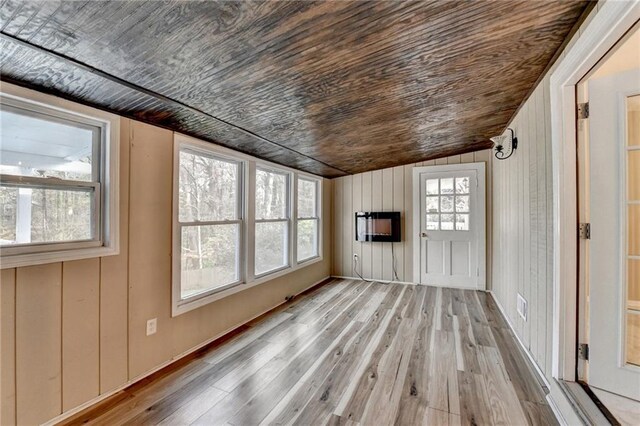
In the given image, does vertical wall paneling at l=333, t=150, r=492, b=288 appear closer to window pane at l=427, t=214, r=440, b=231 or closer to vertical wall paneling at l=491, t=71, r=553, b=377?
window pane at l=427, t=214, r=440, b=231

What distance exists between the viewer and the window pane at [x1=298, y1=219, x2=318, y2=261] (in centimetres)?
443

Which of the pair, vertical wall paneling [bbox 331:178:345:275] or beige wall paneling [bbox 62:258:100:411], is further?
vertical wall paneling [bbox 331:178:345:275]

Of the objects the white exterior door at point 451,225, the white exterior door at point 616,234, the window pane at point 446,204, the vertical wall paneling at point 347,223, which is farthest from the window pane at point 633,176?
the vertical wall paneling at point 347,223

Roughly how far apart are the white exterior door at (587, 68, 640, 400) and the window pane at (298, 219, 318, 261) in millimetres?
3400

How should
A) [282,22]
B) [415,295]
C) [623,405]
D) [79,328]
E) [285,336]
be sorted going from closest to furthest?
[282,22] < [623,405] < [79,328] < [285,336] < [415,295]

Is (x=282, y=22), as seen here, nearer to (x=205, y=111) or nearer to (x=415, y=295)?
(x=205, y=111)

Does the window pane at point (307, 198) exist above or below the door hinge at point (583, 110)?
below

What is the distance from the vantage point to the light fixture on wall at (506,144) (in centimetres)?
285

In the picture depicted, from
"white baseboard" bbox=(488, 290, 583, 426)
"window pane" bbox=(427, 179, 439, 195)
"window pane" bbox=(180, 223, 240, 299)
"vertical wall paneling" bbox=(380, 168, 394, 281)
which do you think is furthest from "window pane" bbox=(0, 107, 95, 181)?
"window pane" bbox=(427, 179, 439, 195)

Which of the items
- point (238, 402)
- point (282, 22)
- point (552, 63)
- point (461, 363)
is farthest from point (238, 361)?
point (552, 63)

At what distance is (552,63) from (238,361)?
3175mm

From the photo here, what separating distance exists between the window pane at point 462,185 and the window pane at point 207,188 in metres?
3.42

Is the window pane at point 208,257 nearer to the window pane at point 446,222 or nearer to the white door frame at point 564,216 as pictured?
the white door frame at point 564,216

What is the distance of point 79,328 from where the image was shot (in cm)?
168
